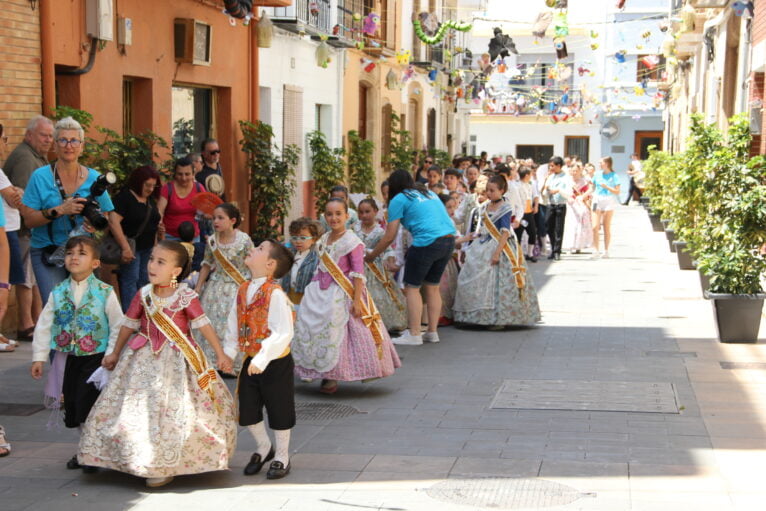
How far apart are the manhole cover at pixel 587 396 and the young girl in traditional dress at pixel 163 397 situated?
2602mm

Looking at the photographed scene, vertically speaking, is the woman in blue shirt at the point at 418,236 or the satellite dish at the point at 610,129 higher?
the satellite dish at the point at 610,129

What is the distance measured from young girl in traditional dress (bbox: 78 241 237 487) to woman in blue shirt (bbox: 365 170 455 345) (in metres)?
4.50

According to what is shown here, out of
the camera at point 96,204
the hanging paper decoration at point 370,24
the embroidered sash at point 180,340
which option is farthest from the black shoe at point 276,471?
the hanging paper decoration at point 370,24

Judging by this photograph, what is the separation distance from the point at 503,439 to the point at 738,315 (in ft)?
14.0

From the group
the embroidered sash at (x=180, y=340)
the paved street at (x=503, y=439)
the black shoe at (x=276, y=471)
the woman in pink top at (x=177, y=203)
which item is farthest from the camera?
the woman in pink top at (x=177, y=203)

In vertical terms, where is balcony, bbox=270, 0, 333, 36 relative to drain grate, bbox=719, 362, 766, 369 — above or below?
above

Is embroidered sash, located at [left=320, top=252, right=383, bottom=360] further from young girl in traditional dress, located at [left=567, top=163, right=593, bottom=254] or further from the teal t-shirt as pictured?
young girl in traditional dress, located at [left=567, top=163, right=593, bottom=254]

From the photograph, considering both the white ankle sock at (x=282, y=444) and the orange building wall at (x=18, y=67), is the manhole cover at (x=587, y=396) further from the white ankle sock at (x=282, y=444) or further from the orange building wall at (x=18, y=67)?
the orange building wall at (x=18, y=67)

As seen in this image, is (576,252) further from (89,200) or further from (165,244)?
(165,244)

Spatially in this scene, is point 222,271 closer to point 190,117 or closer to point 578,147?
point 190,117

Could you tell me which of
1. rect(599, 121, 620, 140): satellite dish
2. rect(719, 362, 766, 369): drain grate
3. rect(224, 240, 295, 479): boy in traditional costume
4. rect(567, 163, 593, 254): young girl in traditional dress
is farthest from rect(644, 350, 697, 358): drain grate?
rect(599, 121, 620, 140): satellite dish

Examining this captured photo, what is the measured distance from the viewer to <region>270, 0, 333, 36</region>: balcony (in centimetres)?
1777

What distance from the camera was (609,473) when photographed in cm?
611

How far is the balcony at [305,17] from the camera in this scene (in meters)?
17.8
